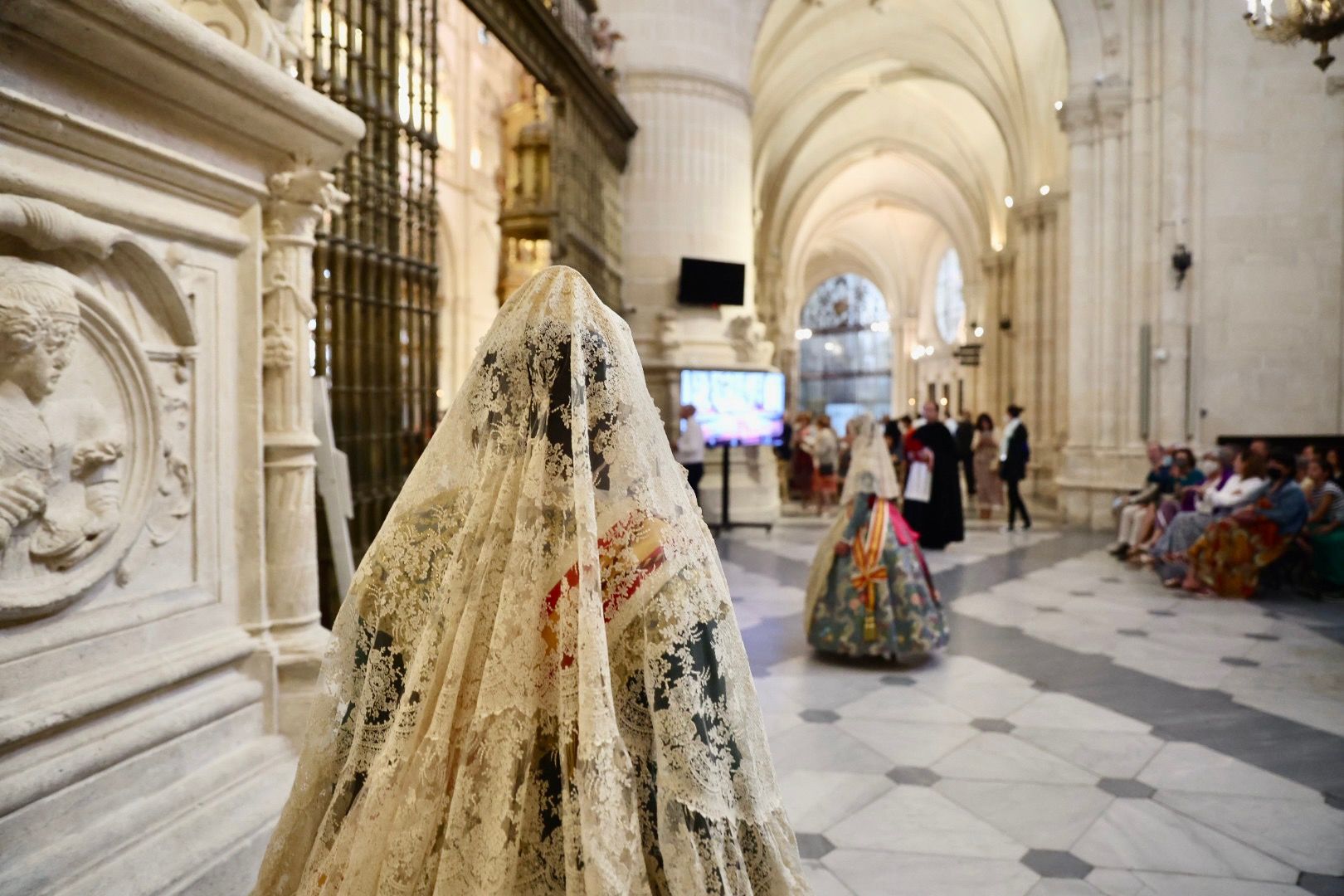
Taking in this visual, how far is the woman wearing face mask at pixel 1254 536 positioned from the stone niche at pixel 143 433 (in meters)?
6.67

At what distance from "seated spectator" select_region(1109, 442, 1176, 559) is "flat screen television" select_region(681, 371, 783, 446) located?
4026 millimetres

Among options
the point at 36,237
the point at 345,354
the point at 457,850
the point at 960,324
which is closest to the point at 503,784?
the point at 457,850

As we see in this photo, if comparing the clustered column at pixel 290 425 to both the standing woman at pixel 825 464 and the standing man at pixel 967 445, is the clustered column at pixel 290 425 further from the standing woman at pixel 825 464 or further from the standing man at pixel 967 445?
the standing man at pixel 967 445

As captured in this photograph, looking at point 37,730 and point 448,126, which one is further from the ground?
point 448,126

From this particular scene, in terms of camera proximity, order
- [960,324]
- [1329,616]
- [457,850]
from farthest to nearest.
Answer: [960,324] → [1329,616] → [457,850]

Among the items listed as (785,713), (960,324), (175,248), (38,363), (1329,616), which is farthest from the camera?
(960,324)

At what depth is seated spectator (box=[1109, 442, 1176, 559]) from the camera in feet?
26.6

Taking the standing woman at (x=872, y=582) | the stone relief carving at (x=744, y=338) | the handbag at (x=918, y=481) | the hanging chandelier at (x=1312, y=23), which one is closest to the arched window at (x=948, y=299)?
the stone relief carving at (x=744, y=338)

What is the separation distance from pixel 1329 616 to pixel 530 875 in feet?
21.8

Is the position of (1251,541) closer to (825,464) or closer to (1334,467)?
(1334,467)

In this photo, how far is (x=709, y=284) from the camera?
10.7 metres

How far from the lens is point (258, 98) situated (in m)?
2.13

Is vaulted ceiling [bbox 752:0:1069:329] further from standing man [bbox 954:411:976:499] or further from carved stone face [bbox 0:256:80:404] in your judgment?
carved stone face [bbox 0:256:80:404]

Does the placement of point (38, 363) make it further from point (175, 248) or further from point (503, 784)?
point (503, 784)
